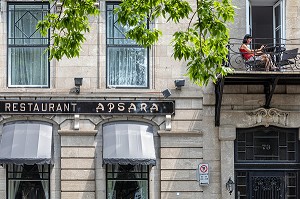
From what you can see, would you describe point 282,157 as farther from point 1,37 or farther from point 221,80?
point 1,37

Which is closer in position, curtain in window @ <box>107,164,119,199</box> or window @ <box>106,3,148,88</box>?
curtain in window @ <box>107,164,119,199</box>

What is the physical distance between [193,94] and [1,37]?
5.20 metres

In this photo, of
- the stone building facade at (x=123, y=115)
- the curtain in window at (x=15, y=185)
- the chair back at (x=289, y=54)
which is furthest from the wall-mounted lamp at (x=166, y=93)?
the curtain in window at (x=15, y=185)

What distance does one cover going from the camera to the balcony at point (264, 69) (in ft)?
75.6

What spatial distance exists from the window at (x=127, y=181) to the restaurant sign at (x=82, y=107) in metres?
1.46

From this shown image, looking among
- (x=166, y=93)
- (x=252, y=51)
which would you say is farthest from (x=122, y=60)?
(x=252, y=51)

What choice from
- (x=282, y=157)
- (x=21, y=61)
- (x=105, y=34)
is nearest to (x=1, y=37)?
(x=21, y=61)

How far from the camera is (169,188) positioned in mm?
23844

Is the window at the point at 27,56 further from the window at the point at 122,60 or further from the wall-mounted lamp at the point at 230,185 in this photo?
the wall-mounted lamp at the point at 230,185

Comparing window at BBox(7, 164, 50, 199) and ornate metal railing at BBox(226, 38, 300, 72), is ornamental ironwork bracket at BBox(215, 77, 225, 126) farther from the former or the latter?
window at BBox(7, 164, 50, 199)

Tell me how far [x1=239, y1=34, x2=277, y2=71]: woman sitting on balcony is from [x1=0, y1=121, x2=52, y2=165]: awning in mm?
5331

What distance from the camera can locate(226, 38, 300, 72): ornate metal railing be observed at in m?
23.3

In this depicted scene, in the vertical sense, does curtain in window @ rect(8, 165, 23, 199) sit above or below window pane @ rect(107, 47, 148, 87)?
below

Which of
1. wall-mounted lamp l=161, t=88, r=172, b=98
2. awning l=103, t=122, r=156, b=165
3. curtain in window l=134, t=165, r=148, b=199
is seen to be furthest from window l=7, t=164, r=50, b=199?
wall-mounted lamp l=161, t=88, r=172, b=98
